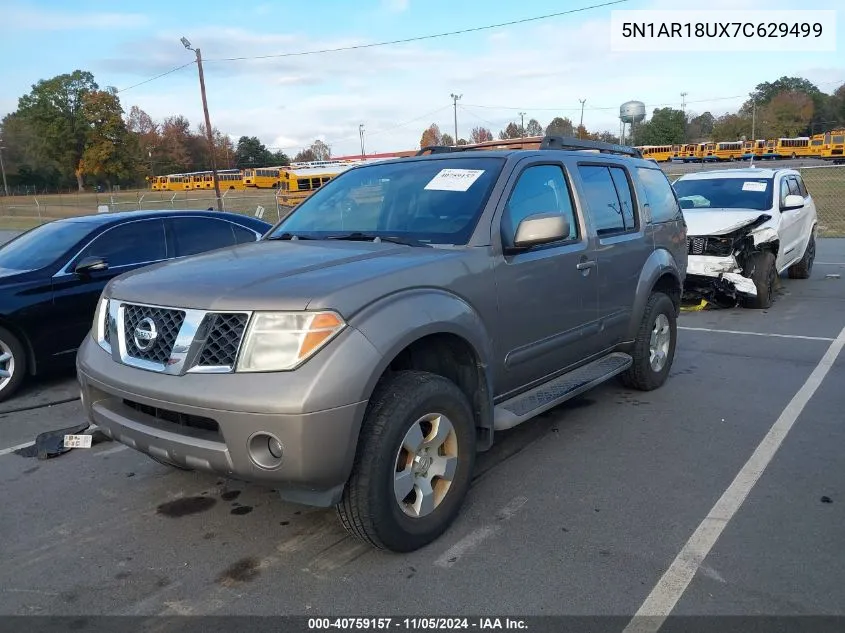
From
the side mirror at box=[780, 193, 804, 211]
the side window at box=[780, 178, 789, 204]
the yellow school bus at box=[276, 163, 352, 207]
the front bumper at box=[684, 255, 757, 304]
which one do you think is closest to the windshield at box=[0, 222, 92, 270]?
the front bumper at box=[684, 255, 757, 304]

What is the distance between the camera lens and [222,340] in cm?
290

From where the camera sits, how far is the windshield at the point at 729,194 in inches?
394

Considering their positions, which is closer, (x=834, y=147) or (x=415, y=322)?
(x=415, y=322)

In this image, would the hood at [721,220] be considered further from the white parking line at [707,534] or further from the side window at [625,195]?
the side window at [625,195]

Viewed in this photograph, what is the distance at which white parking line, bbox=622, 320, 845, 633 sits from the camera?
276 centimetres

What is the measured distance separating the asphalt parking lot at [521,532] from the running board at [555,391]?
0.44 metres

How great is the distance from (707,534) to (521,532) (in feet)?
3.01

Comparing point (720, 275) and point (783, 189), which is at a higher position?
point (783, 189)

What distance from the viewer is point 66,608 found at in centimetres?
287

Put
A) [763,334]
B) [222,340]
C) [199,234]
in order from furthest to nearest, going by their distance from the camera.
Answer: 1. [763,334]
2. [199,234]
3. [222,340]

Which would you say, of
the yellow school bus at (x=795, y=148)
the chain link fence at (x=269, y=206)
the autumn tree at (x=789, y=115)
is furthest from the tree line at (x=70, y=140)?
the autumn tree at (x=789, y=115)

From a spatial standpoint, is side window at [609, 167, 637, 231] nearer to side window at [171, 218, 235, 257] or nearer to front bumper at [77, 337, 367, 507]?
front bumper at [77, 337, 367, 507]

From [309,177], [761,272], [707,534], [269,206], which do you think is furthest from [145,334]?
[309,177]

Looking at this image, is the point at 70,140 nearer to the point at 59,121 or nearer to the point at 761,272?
the point at 59,121
